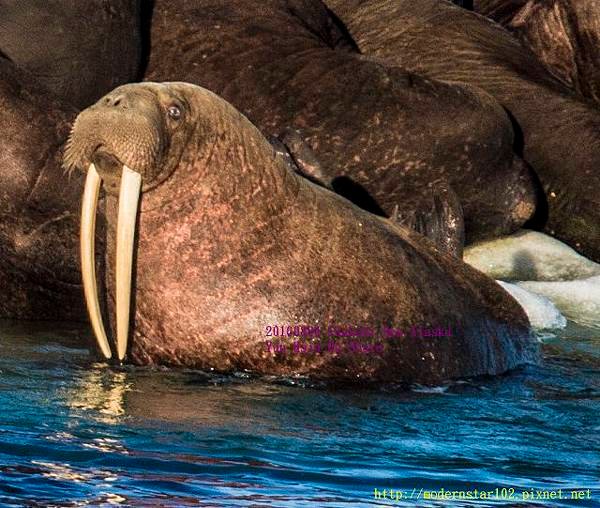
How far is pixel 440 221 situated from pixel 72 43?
2.95 metres

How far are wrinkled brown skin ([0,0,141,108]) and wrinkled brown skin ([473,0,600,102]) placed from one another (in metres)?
5.55

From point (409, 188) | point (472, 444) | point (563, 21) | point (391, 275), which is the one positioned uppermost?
point (563, 21)

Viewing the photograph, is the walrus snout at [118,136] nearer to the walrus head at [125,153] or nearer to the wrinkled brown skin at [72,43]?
the walrus head at [125,153]

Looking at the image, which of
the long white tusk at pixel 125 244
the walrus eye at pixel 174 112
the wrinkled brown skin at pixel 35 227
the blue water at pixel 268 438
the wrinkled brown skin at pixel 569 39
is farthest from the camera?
the wrinkled brown skin at pixel 569 39

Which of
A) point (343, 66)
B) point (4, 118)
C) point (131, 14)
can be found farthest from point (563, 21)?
point (4, 118)

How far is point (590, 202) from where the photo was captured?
1409cm

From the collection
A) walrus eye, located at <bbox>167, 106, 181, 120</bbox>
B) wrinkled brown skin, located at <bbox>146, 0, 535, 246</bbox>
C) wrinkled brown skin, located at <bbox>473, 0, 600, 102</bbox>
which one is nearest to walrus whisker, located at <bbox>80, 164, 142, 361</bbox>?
walrus eye, located at <bbox>167, 106, 181, 120</bbox>

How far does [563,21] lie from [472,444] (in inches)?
389

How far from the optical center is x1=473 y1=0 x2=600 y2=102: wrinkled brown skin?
1572 cm

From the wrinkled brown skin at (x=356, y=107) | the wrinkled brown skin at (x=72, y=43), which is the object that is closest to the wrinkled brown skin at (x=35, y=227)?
the wrinkled brown skin at (x=72, y=43)

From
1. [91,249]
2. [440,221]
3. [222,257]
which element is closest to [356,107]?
[440,221]

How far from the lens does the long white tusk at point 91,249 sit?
761 centimetres

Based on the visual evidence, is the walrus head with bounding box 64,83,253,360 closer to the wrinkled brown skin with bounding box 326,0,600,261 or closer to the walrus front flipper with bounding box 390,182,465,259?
the walrus front flipper with bounding box 390,182,465,259

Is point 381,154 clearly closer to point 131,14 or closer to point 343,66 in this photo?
point 343,66
